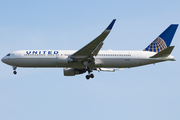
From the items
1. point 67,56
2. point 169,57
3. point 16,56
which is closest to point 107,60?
point 67,56

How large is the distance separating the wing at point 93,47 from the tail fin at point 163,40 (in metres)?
8.46

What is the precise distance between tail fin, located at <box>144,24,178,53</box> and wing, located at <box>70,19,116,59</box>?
8457 millimetres

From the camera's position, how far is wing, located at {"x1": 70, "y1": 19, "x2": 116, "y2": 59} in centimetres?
3725

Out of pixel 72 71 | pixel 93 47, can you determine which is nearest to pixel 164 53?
pixel 93 47

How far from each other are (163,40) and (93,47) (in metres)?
11.5

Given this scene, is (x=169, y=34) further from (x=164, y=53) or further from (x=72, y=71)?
(x=72, y=71)

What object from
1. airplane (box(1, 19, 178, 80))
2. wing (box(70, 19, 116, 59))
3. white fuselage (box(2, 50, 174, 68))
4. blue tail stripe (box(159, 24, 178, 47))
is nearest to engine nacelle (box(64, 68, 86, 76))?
airplane (box(1, 19, 178, 80))

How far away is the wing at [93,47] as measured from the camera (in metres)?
37.2

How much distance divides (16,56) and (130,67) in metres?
15.6

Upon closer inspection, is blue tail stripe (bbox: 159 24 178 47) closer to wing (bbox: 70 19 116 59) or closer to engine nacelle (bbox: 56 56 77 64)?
wing (bbox: 70 19 116 59)

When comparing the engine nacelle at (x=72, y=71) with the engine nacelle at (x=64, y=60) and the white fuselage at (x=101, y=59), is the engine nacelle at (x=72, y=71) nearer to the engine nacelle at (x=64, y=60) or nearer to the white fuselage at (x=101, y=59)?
the white fuselage at (x=101, y=59)

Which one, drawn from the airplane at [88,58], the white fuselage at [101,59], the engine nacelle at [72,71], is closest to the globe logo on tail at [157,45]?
the airplane at [88,58]

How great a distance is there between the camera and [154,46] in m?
46.2

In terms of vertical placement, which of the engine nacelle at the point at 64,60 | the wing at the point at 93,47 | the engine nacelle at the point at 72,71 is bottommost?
the engine nacelle at the point at 72,71
